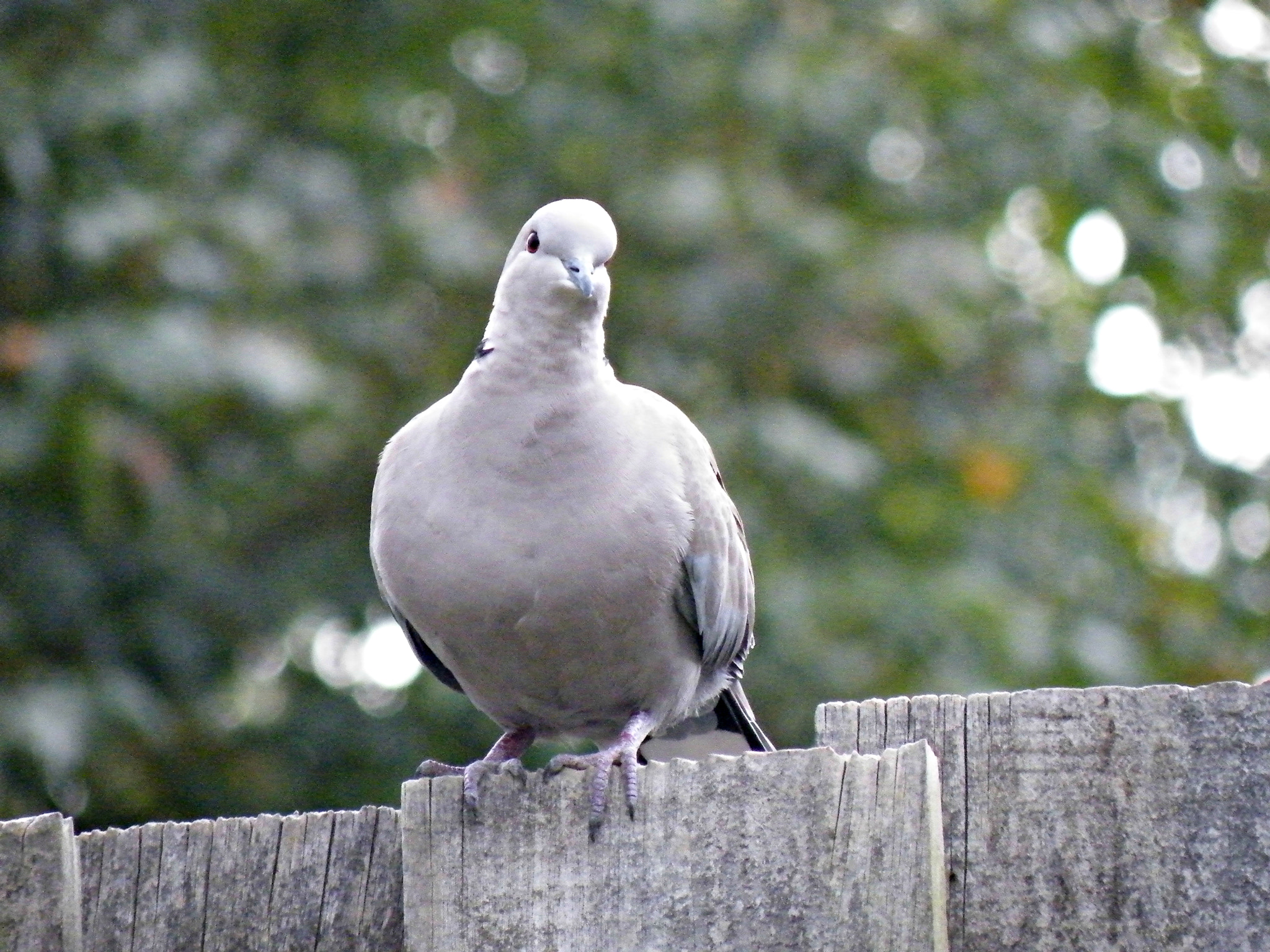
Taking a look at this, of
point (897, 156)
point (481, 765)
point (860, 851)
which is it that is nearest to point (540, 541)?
point (481, 765)

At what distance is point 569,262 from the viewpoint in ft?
10.4

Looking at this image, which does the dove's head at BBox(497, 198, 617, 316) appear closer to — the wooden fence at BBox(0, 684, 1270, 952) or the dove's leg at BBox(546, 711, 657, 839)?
the dove's leg at BBox(546, 711, 657, 839)

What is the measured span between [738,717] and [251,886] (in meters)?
1.81

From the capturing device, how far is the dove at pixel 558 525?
9.79ft

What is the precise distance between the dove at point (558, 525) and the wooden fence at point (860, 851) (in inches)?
29.2

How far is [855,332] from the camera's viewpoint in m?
6.48

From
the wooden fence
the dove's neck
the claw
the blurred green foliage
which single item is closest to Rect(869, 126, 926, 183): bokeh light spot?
the blurred green foliage

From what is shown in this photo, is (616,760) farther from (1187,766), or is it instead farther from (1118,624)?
(1118,624)

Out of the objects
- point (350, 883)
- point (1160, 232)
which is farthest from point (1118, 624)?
point (350, 883)

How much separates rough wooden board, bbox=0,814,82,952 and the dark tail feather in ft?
5.78

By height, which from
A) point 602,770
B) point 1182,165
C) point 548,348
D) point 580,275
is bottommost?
point 602,770

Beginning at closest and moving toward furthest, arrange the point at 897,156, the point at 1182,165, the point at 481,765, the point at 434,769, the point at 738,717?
the point at 481,765
the point at 434,769
the point at 738,717
the point at 1182,165
the point at 897,156

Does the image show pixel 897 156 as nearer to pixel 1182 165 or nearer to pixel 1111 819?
pixel 1182 165

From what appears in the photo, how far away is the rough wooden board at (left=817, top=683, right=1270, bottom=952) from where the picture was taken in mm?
1890
